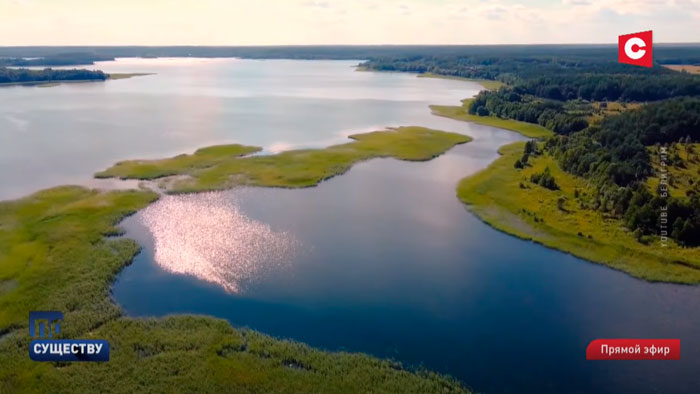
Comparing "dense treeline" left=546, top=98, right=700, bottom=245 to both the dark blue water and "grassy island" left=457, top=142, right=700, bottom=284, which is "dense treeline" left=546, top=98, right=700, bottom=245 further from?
the dark blue water

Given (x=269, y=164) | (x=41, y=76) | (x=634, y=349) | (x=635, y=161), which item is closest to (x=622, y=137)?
(x=635, y=161)

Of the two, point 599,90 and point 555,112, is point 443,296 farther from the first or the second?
point 599,90

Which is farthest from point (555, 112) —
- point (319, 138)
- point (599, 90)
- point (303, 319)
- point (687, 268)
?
point (303, 319)

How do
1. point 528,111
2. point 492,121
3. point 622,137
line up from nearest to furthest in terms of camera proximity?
point 622,137
point 528,111
point 492,121

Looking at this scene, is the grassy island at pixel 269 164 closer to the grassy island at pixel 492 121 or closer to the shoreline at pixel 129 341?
the shoreline at pixel 129 341

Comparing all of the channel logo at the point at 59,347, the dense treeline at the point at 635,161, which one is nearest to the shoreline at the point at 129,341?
the channel logo at the point at 59,347

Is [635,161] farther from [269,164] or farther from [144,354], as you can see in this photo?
[144,354]

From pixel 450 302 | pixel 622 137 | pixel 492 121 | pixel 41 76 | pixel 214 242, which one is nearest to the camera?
pixel 450 302

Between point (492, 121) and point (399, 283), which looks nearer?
point (399, 283)
